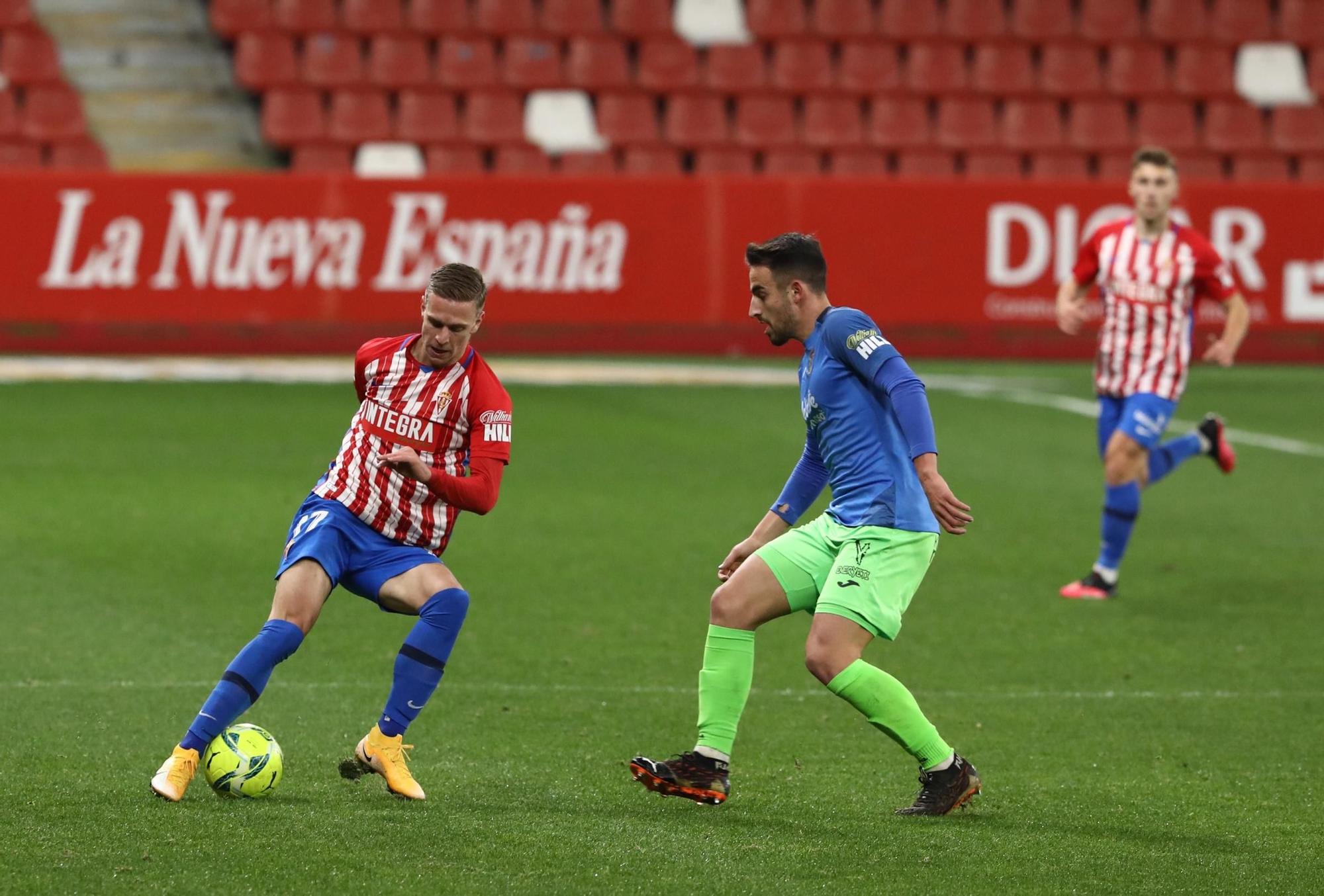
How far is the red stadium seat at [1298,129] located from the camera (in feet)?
75.0

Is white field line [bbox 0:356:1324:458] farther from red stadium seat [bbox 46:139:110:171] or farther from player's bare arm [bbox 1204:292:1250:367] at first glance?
player's bare arm [bbox 1204:292:1250:367]

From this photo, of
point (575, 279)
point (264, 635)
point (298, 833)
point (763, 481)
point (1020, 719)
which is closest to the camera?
point (298, 833)

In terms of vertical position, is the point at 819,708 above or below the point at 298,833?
below

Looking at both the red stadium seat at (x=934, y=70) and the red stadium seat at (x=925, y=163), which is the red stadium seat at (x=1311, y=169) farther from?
the red stadium seat at (x=925, y=163)

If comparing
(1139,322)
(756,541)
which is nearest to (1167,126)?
(1139,322)

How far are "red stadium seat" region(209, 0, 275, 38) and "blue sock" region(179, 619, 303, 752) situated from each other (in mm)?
17340

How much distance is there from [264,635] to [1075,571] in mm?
5565

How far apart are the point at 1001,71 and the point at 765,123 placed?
3048 mm

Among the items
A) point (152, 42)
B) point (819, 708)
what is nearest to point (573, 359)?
point (152, 42)

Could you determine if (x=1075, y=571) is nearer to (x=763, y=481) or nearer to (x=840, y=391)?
(x=763, y=481)

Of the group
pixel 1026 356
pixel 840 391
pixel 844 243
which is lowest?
pixel 1026 356

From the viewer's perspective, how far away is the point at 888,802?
5.66 meters

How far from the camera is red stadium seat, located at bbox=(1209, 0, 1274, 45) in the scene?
23641mm

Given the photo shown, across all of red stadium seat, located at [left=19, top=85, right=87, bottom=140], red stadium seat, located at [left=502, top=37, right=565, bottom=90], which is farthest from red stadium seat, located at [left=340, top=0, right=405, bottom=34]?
red stadium seat, located at [left=19, top=85, right=87, bottom=140]
